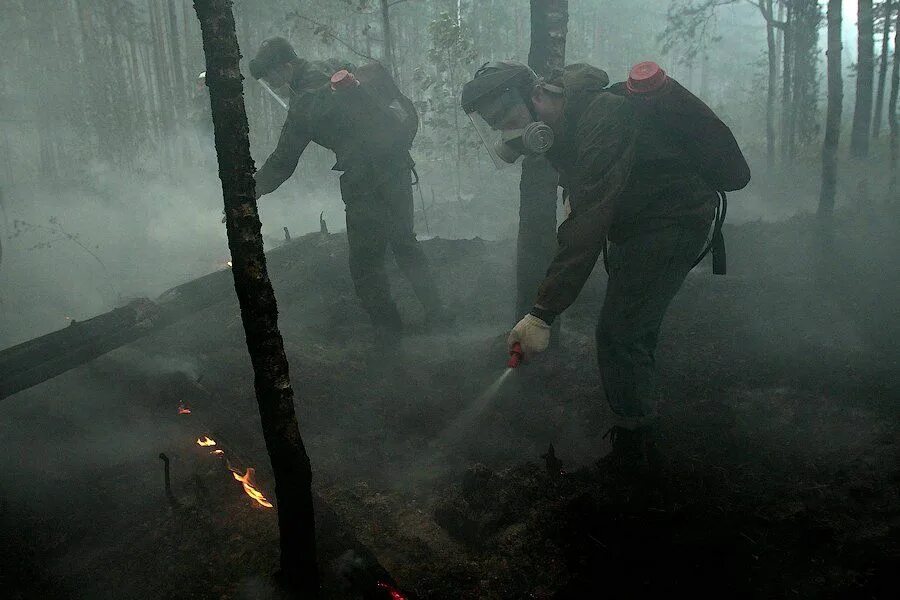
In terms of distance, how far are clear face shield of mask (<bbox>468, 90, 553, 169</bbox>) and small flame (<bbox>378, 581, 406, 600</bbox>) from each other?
2.21m

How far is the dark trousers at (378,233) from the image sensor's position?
4926 mm

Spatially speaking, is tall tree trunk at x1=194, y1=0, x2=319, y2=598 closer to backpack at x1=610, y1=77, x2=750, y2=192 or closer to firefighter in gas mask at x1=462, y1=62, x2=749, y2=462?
firefighter in gas mask at x1=462, y1=62, x2=749, y2=462

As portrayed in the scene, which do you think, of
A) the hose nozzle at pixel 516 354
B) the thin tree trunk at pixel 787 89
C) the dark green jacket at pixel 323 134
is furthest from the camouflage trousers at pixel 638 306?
the thin tree trunk at pixel 787 89

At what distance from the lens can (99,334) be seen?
4652mm

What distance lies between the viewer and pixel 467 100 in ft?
10.4

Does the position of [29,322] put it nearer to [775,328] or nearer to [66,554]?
[66,554]

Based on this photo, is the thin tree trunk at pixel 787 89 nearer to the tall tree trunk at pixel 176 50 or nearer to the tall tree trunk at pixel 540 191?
the tall tree trunk at pixel 540 191

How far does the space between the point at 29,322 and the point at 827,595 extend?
1059 centimetres

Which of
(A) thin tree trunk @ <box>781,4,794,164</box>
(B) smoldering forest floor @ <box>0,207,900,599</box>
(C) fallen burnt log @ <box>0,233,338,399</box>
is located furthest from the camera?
(A) thin tree trunk @ <box>781,4,794,164</box>

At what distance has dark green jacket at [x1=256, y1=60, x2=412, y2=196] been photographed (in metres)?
4.68

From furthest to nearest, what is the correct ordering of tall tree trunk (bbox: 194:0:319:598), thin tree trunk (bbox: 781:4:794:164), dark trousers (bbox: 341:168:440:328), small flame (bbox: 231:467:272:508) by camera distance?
thin tree trunk (bbox: 781:4:794:164)
dark trousers (bbox: 341:168:440:328)
small flame (bbox: 231:467:272:508)
tall tree trunk (bbox: 194:0:319:598)

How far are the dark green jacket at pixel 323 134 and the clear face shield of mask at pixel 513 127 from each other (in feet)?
5.88

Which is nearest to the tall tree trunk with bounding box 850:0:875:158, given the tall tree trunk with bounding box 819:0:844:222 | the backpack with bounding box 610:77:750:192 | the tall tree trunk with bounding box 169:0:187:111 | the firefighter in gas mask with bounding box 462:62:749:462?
the tall tree trunk with bounding box 819:0:844:222

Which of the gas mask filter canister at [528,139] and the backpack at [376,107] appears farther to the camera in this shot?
the backpack at [376,107]
